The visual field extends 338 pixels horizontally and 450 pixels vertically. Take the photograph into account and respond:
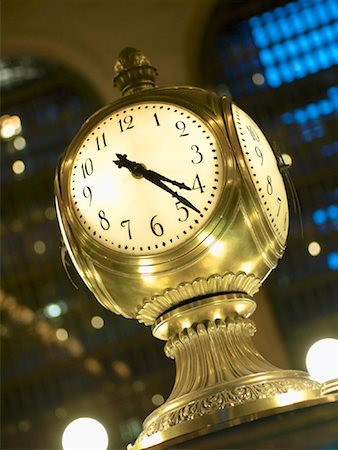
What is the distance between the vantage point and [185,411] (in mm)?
767

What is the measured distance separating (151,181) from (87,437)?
0.29 m

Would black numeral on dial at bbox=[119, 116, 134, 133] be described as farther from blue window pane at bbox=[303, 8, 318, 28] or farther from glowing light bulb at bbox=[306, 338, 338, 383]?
blue window pane at bbox=[303, 8, 318, 28]

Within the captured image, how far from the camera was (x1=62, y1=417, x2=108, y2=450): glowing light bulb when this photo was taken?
954 mm

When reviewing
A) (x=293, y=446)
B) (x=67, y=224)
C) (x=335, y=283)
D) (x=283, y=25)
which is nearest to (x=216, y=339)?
(x=67, y=224)

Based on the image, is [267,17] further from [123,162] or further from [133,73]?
[123,162]

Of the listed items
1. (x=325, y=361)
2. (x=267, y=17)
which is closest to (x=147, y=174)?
(x=325, y=361)

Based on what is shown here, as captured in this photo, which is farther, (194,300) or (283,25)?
(283,25)

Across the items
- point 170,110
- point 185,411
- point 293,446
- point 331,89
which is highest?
point 331,89

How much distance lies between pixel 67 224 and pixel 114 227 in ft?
0.19

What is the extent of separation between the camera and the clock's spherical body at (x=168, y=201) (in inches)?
32.0

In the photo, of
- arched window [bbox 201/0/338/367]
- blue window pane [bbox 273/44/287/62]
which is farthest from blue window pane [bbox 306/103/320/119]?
blue window pane [bbox 273/44/287/62]

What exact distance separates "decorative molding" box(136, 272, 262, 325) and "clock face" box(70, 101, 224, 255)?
47 mm

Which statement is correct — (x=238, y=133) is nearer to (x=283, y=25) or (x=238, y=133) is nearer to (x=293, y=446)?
(x=293, y=446)

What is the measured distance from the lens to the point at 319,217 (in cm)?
395
